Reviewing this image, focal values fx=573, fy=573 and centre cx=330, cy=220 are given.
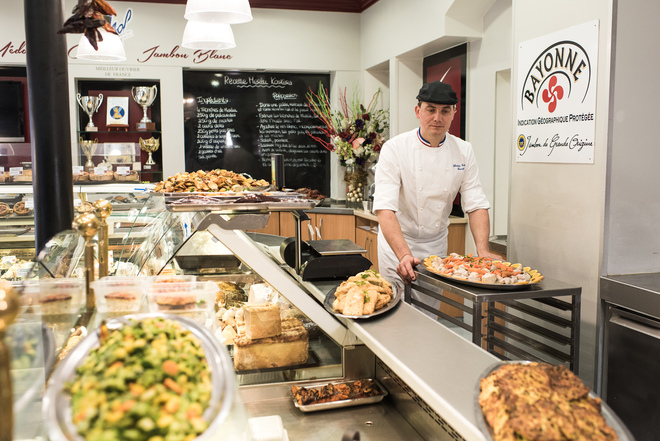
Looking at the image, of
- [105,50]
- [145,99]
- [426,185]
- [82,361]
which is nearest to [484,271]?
[426,185]

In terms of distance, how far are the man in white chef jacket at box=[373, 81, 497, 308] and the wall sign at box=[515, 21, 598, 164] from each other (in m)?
0.36

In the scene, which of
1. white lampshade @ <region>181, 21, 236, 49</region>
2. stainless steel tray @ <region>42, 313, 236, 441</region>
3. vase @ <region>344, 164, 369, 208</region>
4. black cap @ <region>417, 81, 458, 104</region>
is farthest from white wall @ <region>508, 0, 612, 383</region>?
vase @ <region>344, 164, 369, 208</region>

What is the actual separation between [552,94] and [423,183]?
2.82 feet

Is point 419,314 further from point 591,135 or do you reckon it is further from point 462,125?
point 462,125

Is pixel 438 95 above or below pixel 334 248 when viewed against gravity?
above

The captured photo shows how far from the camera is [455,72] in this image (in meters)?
5.44

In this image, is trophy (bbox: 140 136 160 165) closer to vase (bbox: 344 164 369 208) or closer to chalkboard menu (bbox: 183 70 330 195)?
chalkboard menu (bbox: 183 70 330 195)

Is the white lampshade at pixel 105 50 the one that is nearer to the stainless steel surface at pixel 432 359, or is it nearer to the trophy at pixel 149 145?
the trophy at pixel 149 145

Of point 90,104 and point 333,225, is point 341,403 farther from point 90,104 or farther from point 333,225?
point 90,104

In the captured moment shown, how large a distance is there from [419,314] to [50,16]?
75.3 inches

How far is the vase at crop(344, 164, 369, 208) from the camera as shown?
6508 mm

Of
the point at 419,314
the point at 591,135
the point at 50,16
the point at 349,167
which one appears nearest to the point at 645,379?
the point at 591,135

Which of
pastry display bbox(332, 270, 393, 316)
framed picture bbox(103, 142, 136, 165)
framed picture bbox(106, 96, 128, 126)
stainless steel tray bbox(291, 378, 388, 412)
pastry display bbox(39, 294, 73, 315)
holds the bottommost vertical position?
stainless steel tray bbox(291, 378, 388, 412)

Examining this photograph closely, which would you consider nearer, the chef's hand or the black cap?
the chef's hand
